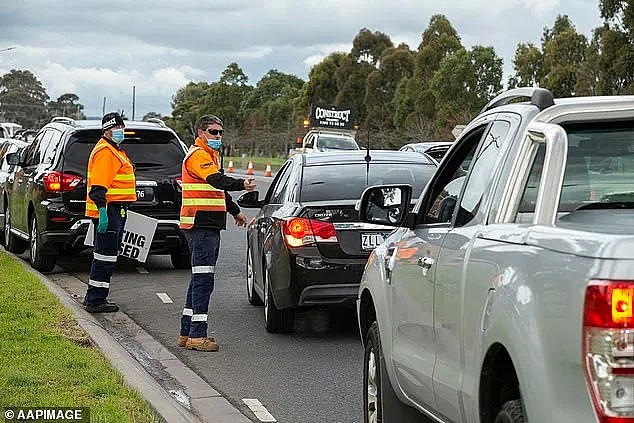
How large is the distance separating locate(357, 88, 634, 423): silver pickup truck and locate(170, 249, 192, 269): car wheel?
1016cm

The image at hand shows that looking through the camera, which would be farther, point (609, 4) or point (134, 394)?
point (609, 4)

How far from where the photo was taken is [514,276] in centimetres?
446

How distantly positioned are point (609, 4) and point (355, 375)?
3215 centimetres

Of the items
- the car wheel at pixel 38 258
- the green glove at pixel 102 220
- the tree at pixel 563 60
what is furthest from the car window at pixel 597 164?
the tree at pixel 563 60

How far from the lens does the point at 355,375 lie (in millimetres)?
9664

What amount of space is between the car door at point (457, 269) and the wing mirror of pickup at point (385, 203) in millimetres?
755

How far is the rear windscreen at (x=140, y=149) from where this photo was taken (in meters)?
16.2

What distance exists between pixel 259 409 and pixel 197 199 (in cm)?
274

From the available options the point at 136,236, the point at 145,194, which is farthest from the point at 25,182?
the point at 136,236

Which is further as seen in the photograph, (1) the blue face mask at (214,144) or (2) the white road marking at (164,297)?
(2) the white road marking at (164,297)

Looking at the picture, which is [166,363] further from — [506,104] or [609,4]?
[609,4]

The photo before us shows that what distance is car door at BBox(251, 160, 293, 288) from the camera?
1196 centimetres

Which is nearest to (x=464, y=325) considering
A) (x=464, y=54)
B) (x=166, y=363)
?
A: (x=166, y=363)

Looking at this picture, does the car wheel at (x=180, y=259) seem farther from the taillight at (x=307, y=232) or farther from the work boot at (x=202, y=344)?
the taillight at (x=307, y=232)
